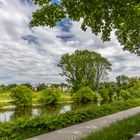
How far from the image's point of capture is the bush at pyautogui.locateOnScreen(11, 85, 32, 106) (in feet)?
174

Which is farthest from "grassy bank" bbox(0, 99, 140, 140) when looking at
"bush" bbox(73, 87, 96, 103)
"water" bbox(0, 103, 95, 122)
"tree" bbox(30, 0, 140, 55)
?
"bush" bbox(73, 87, 96, 103)

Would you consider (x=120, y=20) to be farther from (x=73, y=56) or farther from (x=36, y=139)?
(x=73, y=56)

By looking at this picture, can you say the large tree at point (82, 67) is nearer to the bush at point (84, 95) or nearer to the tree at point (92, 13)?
the bush at point (84, 95)

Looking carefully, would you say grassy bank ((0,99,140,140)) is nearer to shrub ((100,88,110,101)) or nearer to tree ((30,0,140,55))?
tree ((30,0,140,55))

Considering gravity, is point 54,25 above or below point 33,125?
above

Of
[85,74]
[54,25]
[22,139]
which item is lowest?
[22,139]

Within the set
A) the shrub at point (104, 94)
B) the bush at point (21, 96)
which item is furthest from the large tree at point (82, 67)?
the bush at point (21, 96)

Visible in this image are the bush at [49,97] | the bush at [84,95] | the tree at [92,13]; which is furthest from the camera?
the bush at [84,95]

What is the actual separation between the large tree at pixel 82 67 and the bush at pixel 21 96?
2059 cm

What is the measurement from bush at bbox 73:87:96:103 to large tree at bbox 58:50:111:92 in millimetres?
4451

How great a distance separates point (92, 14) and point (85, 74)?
224ft

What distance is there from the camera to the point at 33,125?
1248 centimetres

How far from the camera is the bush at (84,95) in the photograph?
6781 centimetres

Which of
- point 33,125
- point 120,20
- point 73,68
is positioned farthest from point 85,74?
point 120,20
